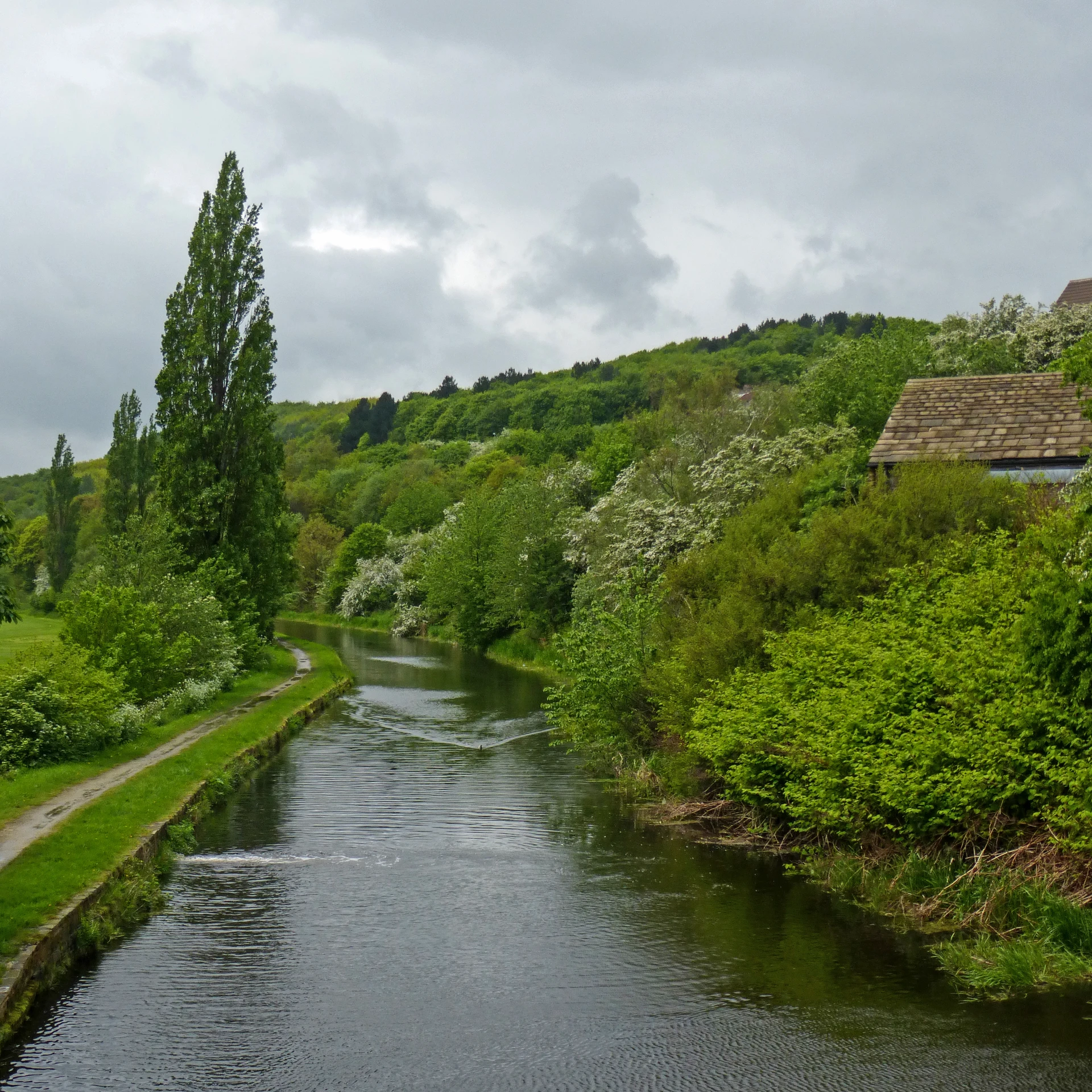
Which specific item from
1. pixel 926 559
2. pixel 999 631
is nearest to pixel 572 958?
pixel 999 631

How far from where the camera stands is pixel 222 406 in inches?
1539

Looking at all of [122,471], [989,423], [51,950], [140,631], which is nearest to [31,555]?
[122,471]

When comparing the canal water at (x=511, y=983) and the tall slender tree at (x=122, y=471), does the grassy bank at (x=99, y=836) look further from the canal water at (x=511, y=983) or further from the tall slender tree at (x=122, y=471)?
the tall slender tree at (x=122, y=471)

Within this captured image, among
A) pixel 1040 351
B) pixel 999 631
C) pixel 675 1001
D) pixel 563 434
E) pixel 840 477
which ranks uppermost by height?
pixel 563 434

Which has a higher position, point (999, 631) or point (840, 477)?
point (840, 477)

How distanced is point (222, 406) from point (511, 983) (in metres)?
30.5

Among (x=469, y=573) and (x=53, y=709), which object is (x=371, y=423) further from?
(x=53, y=709)

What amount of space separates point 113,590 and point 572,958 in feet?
63.7

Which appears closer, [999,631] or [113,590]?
[999,631]

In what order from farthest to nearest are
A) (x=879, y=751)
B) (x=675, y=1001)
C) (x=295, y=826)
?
(x=295, y=826) < (x=879, y=751) < (x=675, y=1001)

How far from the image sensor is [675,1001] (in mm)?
11539

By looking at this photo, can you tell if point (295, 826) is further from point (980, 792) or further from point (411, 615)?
point (411, 615)

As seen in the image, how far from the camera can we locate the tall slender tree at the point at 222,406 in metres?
38.2

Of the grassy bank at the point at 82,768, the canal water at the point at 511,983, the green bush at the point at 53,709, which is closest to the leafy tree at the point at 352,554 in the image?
the grassy bank at the point at 82,768
